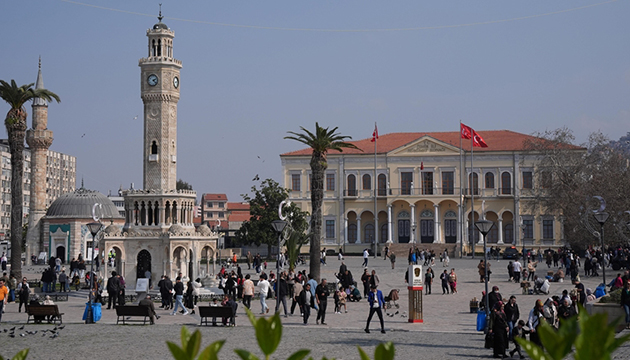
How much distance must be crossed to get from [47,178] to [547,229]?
7999 centimetres

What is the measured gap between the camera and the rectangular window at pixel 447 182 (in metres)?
67.9

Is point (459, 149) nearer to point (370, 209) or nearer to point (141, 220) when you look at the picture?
point (370, 209)

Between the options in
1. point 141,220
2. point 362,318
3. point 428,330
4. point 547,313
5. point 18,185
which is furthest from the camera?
point 141,220

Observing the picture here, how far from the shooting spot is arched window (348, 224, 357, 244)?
70.2 meters

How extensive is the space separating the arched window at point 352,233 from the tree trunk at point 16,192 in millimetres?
38000

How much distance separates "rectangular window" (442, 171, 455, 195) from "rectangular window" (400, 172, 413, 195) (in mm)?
2960

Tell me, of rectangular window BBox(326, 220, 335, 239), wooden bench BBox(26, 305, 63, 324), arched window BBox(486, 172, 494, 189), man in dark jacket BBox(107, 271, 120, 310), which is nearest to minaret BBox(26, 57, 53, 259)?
rectangular window BBox(326, 220, 335, 239)

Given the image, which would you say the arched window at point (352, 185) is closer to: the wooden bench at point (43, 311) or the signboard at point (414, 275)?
the signboard at point (414, 275)

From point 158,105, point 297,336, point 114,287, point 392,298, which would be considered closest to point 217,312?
point 297,336

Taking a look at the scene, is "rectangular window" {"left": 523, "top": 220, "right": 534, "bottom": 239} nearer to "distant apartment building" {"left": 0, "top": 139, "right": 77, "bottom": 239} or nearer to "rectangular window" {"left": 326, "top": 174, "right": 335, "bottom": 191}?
"rectangular window" {"left": 326, "top": 174, "right": 335, "bottom": 191}

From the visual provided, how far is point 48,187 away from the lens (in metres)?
118

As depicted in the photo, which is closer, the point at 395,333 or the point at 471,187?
the point at 395,333

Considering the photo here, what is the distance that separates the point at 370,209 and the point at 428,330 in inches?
1960

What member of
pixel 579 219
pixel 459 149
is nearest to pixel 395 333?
pixel 579 219
